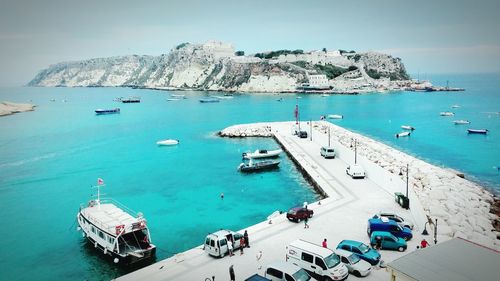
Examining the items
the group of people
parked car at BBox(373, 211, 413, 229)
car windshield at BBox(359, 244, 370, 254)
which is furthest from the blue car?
the group of people

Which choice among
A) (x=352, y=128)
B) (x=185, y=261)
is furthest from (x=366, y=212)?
(x=352, y=128)

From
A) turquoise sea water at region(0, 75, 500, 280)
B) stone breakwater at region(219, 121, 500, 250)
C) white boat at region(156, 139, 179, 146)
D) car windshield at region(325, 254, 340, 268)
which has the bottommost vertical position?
turquoise sea water at region(0, 75, 500, 280)

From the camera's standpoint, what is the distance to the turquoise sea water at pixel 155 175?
25.3 m

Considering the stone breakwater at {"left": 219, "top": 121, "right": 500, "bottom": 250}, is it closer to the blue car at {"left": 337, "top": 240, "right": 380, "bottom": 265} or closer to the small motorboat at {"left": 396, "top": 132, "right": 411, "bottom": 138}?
the blue car at {"left": 337, "top": 240, "right": 380, "bottom": 265}

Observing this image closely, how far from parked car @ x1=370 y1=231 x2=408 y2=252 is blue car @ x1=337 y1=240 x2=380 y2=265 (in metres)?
1.15

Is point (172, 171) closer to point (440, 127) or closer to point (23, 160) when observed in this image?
point (23, 160)

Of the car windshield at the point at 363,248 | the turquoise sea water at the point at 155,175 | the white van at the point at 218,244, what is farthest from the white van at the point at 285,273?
the turquoise sea water at the point at 155,175

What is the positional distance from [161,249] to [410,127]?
60815 mm

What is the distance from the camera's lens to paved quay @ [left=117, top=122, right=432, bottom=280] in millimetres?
17125

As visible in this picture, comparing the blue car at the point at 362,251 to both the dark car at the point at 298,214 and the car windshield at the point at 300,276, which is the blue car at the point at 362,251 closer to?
the car windshield at the point at 300,276

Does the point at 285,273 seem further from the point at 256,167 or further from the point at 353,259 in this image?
the point at 256,167

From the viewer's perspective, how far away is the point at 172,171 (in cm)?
4469

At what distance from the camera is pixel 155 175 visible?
141 ft

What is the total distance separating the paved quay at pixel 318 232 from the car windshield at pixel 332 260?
896 mm
